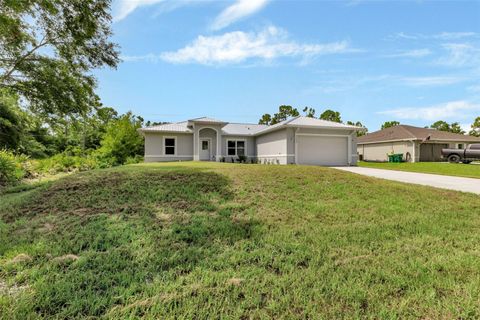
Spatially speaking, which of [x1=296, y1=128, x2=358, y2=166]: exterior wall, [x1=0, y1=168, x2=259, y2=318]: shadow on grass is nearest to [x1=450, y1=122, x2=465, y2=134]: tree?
[x1=296, y1=128, x2=358, y2=166]: exterior wall

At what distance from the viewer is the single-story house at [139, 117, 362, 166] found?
17.1 metres

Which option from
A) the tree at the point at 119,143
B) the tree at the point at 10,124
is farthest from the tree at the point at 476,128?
the tree at the point at 10,124

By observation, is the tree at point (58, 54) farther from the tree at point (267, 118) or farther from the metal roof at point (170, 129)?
the tree at point (267, 118)

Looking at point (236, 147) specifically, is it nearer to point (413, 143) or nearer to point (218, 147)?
point (218, 147)

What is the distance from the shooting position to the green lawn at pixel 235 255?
6.94 feet

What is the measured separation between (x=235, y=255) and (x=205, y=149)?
56.9ft

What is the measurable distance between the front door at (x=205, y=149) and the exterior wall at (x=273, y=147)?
14.2 ft

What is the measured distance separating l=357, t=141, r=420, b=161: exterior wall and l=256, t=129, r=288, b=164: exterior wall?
14.2 meters

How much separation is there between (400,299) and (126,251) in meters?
3.04

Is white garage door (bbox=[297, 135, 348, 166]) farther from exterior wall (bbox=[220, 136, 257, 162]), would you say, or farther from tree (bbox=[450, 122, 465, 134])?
tree (bbox=[450, 122, 465, 134])

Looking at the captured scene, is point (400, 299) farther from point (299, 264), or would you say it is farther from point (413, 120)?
point (413, 120)

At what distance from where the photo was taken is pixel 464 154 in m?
20.5

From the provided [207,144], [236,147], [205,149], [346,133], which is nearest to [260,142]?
[236,147]

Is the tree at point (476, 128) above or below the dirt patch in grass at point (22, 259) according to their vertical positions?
above
